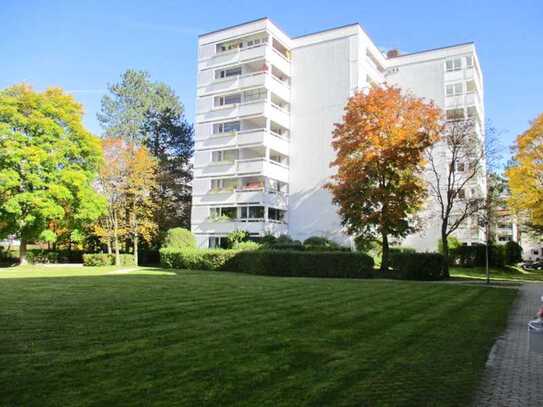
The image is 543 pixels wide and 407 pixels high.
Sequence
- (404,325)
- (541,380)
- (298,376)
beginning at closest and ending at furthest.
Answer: (298,376), (541,380), (404,325)

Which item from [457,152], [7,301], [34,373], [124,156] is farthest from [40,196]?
[34,373]

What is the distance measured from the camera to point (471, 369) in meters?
6.68

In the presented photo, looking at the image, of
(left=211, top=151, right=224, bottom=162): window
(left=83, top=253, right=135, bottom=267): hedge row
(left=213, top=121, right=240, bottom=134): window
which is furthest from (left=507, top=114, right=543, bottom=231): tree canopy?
(left=83, top=253, right=135, bottom=267): hedge row

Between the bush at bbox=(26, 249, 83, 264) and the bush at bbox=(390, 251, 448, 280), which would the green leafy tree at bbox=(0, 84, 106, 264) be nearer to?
the bush at bbox=(26, 249, 83, 264)

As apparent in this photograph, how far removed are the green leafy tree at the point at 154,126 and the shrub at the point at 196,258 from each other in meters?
17.2

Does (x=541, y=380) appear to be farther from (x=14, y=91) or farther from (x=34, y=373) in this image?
(x=14, y=91)

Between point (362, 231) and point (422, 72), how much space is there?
88.1 feet

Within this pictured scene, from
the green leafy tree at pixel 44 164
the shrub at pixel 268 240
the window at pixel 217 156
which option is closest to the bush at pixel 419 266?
the shrub at pixel 268 240

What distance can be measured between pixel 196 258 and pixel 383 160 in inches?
531

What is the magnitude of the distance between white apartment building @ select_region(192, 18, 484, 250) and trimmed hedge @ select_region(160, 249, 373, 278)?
30.9 feet

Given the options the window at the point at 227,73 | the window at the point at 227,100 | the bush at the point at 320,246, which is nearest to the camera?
the bush at the point at 320,246

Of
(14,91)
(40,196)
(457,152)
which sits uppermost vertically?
(14,91)

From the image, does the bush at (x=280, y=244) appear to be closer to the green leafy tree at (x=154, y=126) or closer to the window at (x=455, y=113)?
the green leafy tree at (x=154, y=126)

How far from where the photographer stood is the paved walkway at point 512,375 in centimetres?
550
